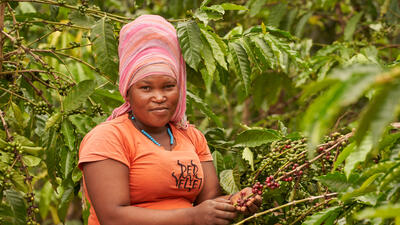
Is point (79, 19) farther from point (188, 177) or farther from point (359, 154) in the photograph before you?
point (359, 154)

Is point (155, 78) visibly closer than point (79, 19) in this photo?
Yes

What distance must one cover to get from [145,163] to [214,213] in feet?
1.01

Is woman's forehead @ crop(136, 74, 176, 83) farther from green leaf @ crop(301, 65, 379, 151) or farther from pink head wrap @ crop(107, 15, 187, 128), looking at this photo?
green leaf @ crop(301, 65, 379, 151)

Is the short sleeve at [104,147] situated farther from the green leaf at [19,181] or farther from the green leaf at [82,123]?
the green leaf at [19,181]

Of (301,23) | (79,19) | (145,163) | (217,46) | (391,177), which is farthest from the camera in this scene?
(301,23)

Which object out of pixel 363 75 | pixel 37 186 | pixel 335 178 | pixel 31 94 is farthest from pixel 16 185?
pixel 37 186

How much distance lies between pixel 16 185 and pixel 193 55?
2.88 ft

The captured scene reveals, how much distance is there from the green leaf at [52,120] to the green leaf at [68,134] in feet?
0.12

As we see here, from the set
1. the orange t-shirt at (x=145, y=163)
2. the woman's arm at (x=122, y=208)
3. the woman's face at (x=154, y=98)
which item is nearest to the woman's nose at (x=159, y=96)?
the woman's face at (x=154, y=98)

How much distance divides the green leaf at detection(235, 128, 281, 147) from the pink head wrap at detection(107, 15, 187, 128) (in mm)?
339

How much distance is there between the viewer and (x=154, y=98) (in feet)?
5.60

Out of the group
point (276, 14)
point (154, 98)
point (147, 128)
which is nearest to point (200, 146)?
point (147, 128)

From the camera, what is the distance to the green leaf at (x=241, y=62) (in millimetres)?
2160

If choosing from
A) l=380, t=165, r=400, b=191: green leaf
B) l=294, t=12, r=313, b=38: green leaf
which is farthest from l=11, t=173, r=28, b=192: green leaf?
l=294, t=12, r=313, b=38: green leaf
